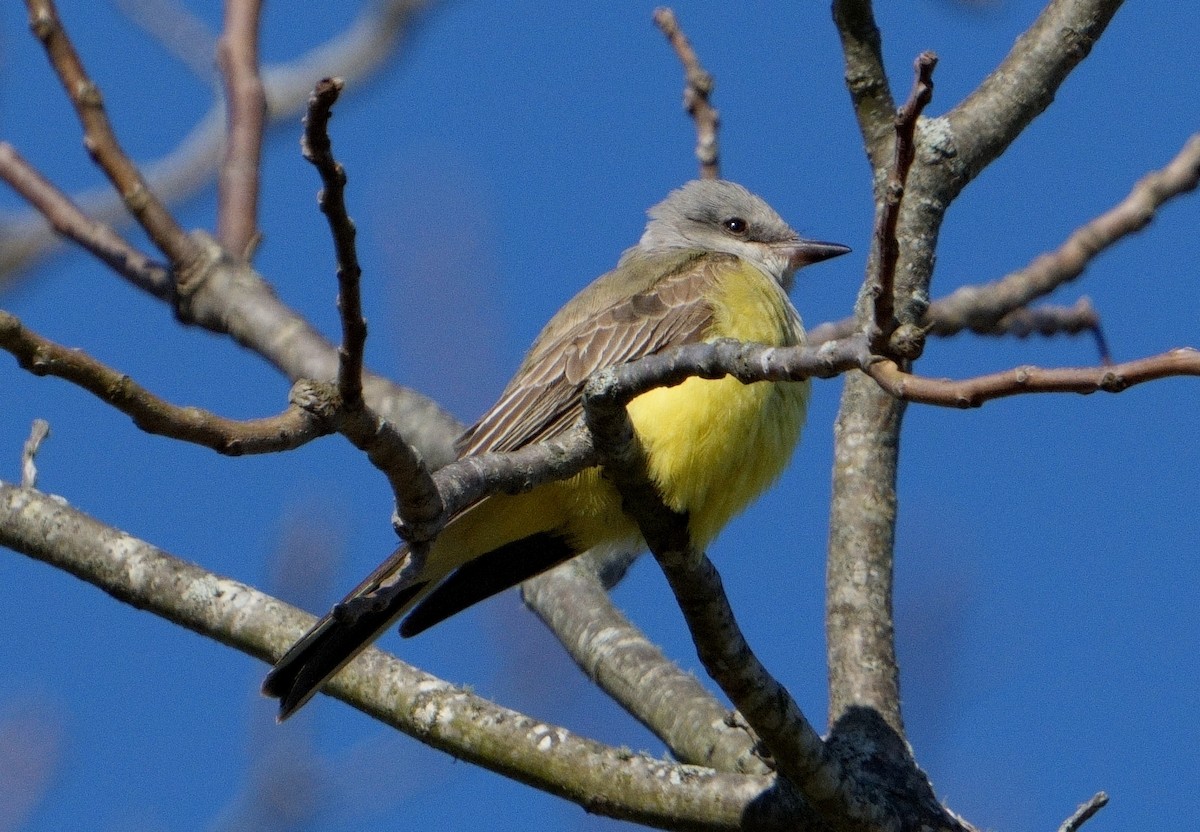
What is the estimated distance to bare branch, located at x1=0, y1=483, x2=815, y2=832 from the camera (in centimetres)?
361

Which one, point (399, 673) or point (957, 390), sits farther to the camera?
point (399, 673)

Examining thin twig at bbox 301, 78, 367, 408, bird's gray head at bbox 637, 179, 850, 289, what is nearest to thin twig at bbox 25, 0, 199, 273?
bird's gray head at bbox 637, 179, 850, 289

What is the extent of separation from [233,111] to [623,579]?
2.01m

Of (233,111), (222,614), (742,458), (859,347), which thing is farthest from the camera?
(233,111)

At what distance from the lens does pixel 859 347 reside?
2.39 metres

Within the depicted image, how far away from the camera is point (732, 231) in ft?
20.9

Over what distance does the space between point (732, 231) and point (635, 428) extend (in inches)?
107

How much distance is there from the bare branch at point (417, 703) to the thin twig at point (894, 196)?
159 centimetres

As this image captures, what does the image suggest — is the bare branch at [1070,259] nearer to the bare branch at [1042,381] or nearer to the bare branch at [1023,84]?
the bare branch at [1023,84]

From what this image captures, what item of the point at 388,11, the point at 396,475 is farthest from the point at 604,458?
the point at 388,11

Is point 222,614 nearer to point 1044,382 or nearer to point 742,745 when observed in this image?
point 742,745

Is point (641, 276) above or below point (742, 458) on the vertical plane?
above

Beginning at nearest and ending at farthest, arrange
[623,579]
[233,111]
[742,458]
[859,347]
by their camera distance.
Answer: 1. [859,347]
2. [742,458]
3. [233,111]
4. [623,579]

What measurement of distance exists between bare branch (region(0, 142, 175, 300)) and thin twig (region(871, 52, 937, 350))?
9.87 ft
